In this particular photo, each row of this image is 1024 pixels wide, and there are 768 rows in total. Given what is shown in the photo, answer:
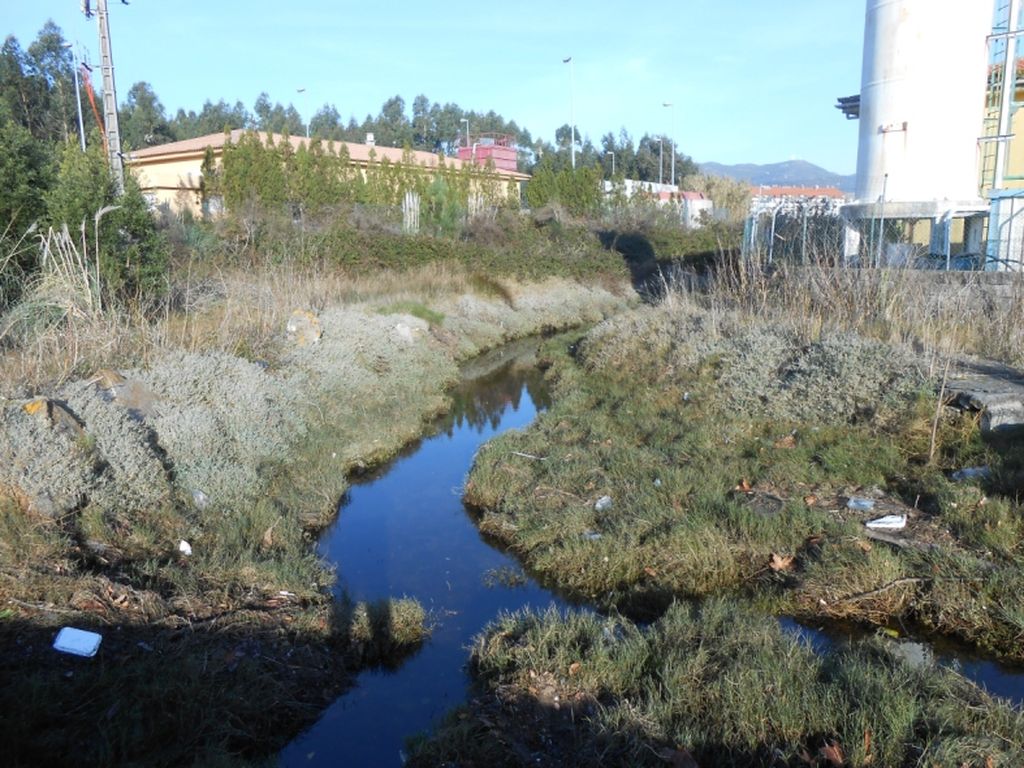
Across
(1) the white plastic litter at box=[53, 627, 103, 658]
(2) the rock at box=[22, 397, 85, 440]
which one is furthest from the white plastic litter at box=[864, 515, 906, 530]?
(2) the rock at box=[22, 397, 85, 440]

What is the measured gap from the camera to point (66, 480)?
235 inches

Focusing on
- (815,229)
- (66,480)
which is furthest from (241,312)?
(815,229)

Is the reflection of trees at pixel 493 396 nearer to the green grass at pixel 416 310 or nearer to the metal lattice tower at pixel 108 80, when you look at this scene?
the green grass at pixel 416 310

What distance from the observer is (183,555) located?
19.6 ft

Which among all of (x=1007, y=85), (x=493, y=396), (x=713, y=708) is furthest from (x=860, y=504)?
(x=1007, y=85)

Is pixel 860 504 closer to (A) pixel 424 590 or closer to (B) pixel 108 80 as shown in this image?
(A) pixel 424 590

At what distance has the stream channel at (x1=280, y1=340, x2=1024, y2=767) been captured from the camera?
460 centimetres

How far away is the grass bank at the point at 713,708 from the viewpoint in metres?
3.80

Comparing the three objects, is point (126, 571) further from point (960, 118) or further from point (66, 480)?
point (960, 118)

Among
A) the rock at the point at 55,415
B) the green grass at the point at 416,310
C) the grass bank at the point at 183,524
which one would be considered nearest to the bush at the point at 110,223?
the grass bank at the point at 183,524

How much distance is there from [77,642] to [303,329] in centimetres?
764

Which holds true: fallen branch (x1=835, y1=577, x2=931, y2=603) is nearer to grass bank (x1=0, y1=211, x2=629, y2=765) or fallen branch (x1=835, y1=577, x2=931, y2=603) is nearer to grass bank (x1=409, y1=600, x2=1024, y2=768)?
grass bank (x1=409, y1=600, x2=1024, y2=768)

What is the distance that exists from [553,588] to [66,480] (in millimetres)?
3859

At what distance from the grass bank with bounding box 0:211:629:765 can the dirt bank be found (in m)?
0.02
